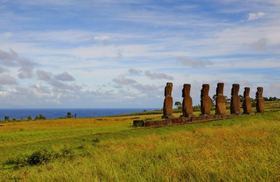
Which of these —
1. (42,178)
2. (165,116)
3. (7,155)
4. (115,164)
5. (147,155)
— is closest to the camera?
(42,178)

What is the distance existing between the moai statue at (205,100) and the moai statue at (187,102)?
1801 mm

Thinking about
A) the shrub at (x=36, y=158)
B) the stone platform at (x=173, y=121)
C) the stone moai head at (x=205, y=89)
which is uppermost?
the stone moai head at (x=205, y=89)

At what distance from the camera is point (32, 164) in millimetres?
17188

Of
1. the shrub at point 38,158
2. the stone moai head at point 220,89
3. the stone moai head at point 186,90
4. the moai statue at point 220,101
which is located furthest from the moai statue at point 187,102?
the shrub at point 38,158

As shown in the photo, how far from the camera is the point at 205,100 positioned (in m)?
38.3

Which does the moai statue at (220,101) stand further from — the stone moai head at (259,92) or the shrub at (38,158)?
the shrub at (38,158)

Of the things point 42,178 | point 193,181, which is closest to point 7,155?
point 42,178

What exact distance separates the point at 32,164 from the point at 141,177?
24.0ft

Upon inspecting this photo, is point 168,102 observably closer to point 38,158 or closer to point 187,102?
point 187,102

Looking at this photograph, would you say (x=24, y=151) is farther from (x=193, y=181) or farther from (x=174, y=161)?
(x=193, y=181)

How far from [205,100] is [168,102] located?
402 centimetres

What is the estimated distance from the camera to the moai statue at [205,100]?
38.3 metres

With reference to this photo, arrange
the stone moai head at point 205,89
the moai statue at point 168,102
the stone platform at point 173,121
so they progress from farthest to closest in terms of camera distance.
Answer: the stone moai head at point 205,89 < the moai statue at point 168,102 < the stone platform at point 173,121

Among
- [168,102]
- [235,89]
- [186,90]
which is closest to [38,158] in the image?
[168,102]
